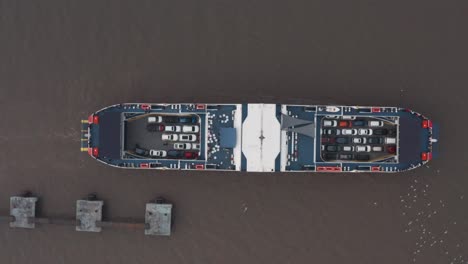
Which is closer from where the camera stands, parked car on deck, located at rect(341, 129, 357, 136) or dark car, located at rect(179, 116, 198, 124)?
parked car on deck, located at rect(341, 129, 357, 136)

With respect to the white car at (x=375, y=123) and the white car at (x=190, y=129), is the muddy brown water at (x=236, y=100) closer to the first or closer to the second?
the white car at (x=375, y=123)

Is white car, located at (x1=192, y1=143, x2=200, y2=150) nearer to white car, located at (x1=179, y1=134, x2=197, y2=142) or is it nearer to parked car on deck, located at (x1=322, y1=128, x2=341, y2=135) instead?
white car, located at (x1=179, y1=134, x2=197, y2=142)

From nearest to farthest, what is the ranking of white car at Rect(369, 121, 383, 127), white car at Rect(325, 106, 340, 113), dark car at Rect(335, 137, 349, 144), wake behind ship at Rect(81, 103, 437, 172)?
wake behind ship at Rect(81, 103, 437, 172) → white car at Rect(325, 106, 340, 113) → white car at Rect(369, 121, 383, 127) → dark car at Rect(335, 137, 349, 144)

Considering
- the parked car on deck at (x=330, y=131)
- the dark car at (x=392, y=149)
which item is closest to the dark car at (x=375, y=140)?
the dark car at (x=392, y=149)

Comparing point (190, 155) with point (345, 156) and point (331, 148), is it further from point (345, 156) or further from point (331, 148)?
point (345, 156)

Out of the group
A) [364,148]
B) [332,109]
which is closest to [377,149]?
[364,148]

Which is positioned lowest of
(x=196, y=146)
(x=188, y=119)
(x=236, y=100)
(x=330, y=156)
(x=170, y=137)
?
(x=330, y=156)

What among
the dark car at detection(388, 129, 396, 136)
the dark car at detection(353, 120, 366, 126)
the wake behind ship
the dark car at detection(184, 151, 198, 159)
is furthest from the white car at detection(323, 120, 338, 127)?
the dark car at detection(184, 151, 198, 159)
